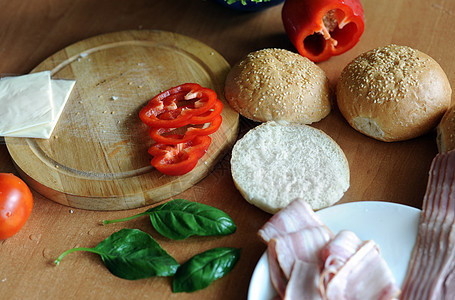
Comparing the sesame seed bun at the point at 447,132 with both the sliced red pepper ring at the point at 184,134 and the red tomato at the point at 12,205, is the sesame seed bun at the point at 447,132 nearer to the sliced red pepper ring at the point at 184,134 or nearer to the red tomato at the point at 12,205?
the sliced red pepper ring at the point at 184,134

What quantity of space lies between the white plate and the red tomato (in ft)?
3.86

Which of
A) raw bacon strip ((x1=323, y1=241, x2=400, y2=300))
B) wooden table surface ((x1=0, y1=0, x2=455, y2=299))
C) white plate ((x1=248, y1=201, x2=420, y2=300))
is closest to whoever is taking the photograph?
raw bacon strip ((x1=323, y1=241, x2=400, y2=300))

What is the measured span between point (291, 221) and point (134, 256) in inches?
28.7

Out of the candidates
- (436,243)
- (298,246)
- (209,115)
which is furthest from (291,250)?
(209,115)

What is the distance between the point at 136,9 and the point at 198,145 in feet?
5.17

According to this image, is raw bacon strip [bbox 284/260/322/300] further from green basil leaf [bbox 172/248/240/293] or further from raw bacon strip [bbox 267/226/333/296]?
green basil leaf [bbox 172/248/240/293]

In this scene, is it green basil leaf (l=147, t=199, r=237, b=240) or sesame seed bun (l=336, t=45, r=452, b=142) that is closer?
green basil leaf (l=147, t=199, r=237, b=240)

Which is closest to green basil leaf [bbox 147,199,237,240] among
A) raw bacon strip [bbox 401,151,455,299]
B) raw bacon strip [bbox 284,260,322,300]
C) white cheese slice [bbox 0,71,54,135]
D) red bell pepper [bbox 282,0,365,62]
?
raw bacon strip [bbox 284,260,322,300]

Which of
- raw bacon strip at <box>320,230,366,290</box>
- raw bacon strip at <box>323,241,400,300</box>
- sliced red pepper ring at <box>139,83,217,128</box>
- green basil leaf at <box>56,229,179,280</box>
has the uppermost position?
sliced red pepper ring at <box>139,83,217,128</box>

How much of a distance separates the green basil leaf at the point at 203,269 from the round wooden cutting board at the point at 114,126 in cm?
46

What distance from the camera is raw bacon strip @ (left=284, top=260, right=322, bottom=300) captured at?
1.82m

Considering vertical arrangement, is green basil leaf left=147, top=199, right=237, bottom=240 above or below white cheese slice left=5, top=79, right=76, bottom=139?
below

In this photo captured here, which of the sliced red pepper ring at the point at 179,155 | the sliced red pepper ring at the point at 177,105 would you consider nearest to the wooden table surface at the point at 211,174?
the sliced red pepper ring at the point at 179,155

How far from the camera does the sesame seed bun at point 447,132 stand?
228cm
